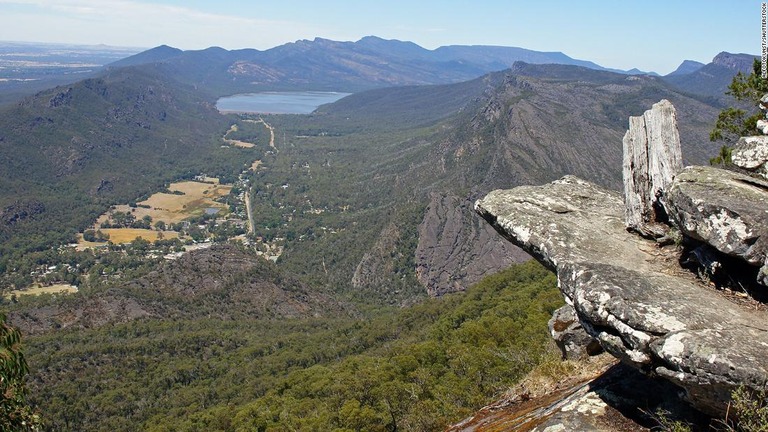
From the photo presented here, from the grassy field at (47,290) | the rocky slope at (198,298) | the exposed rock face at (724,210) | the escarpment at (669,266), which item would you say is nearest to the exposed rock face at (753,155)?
the escarpment at (669,266)

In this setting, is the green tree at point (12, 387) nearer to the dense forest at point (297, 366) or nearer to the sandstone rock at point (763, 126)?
the dense forest at point (297, 366)

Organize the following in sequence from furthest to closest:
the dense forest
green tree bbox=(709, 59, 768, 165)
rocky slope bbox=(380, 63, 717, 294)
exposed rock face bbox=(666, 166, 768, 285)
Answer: rocky slope bbox=(380, 63, 717, 294) → the dense forest → green tree bbox=(709, 59, 768, 165) → exposed rock face bbox=(666, 166, 768, 285)

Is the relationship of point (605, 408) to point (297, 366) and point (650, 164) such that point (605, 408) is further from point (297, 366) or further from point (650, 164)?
point (297, 366)

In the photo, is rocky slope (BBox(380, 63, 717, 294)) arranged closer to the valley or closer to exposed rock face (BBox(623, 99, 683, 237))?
the valley

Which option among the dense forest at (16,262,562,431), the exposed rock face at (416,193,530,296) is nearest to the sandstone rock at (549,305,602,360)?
the dense forest at (16,262,562,431)

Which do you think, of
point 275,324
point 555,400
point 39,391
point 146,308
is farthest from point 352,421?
point 146,308

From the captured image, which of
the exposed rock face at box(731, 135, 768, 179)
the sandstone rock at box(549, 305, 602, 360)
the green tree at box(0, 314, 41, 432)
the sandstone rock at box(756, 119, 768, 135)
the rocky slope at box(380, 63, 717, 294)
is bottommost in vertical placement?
the rocky slope at box(380, 63, 717, 294)

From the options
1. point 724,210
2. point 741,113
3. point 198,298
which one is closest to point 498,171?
point 198,298
